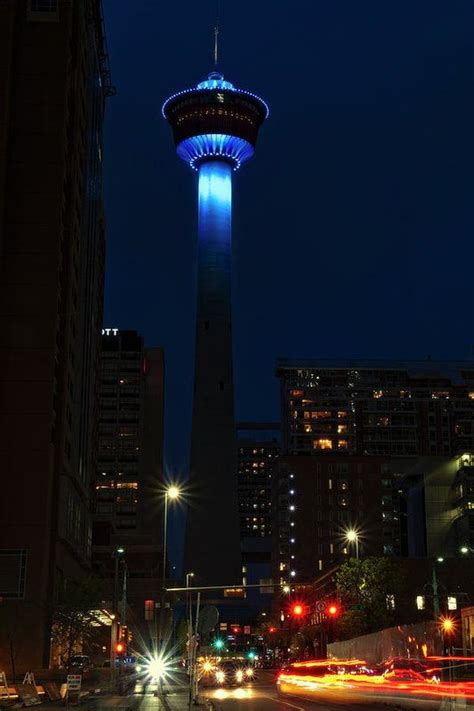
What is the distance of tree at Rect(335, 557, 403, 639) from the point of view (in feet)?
293

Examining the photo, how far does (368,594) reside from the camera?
90.4 meters

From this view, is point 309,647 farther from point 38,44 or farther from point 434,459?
point 38,44

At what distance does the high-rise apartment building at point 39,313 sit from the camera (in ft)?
262

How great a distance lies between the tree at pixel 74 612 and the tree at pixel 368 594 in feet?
75.0

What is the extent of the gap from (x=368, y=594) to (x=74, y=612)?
90.2ft

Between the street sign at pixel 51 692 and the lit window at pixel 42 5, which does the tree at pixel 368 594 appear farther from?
the lit window at pixel 42 5

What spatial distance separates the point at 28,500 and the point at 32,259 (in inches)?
832

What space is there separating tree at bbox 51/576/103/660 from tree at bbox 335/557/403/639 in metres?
22.9

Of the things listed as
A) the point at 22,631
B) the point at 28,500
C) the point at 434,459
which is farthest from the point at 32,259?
the point at 434,459

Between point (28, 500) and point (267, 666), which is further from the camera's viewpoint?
point (267, 666)

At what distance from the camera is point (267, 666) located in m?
132

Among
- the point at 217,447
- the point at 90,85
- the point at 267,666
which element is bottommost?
the point at 267,666

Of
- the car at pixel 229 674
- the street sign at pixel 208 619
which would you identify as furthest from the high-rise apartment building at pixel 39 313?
the street sign at pixel 208 619

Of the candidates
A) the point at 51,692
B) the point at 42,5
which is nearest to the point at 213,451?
the point at 42,5
